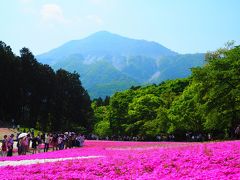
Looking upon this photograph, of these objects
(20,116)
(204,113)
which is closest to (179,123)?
(204,113)

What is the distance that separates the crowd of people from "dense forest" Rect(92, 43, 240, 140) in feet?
68.1

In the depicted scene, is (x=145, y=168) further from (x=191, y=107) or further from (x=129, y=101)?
(x=129, y=101)

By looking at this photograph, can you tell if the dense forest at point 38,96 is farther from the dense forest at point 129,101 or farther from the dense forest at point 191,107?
the dense forest at point 191,107

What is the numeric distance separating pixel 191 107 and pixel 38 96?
41.3m

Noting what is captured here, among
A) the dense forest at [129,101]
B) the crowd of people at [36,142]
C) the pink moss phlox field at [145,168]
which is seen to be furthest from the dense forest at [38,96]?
the pink moss phlox field at [145,168]

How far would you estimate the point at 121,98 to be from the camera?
136750mm

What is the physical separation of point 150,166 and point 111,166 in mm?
2137

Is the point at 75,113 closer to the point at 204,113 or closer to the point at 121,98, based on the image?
the point at 121,98

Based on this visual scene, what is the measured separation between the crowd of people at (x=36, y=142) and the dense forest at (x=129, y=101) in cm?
2143

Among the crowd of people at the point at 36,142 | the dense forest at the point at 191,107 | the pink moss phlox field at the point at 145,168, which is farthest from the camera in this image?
the dense forest at the point at 191,107

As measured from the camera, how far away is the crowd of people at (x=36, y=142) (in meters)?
37.5

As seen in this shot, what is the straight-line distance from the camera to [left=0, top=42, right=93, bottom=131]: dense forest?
103 m

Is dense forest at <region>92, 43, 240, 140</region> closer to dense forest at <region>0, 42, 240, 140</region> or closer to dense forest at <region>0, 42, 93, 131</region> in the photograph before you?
dense forest at <region>0, 42, 240, 140</region>

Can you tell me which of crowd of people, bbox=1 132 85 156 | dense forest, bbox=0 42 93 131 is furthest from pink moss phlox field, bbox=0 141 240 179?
dense forest, bbox=0 42 93 131
